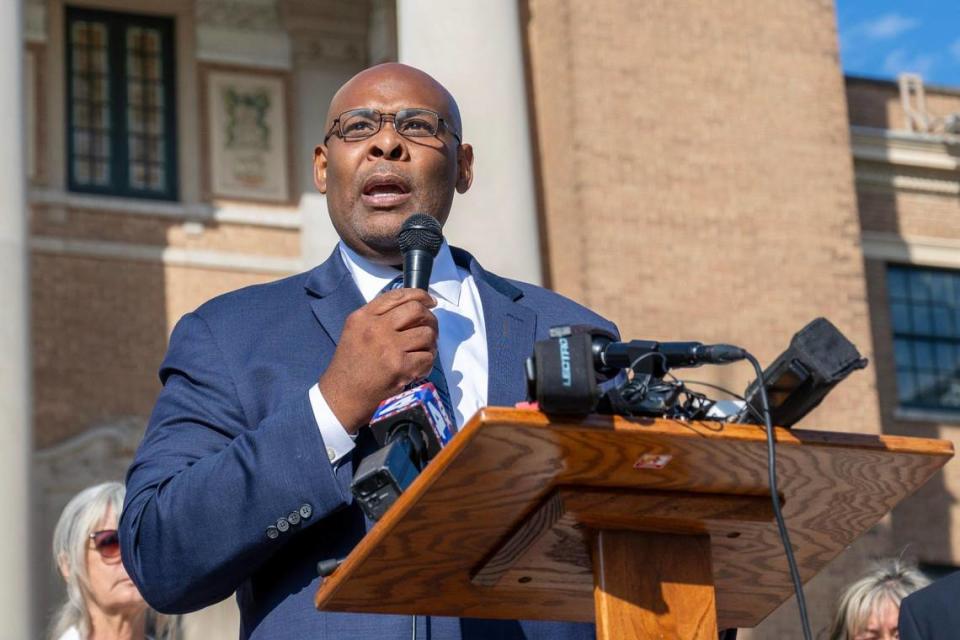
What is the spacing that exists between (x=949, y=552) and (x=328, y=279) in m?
18.2

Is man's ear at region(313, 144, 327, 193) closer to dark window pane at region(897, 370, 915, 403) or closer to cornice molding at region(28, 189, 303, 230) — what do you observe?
cornice molding at region(28, 189, 303, 230)

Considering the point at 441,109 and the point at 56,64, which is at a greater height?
the point at 56,64

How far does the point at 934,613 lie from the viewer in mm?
4570

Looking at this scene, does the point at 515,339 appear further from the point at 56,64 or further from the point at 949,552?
the point at 949,552

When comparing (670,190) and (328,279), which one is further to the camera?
(670,190)

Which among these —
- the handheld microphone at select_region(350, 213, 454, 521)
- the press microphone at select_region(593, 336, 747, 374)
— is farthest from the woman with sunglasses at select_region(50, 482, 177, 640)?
the press microphone at select_region(593, 336, 747, 374)

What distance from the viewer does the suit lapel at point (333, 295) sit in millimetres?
3666

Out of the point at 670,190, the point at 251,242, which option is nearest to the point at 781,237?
the point at 670,190

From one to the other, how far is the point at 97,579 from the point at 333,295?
3478 mm

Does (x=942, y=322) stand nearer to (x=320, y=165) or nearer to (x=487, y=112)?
(x=487, y=112)

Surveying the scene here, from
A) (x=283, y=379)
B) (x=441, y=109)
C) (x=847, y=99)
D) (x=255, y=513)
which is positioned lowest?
(x=255, y=513)

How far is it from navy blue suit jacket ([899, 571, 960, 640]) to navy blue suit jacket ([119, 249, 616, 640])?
1399 millimetres

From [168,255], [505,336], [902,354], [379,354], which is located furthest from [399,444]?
[902,354]

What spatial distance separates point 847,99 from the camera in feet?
71.8
